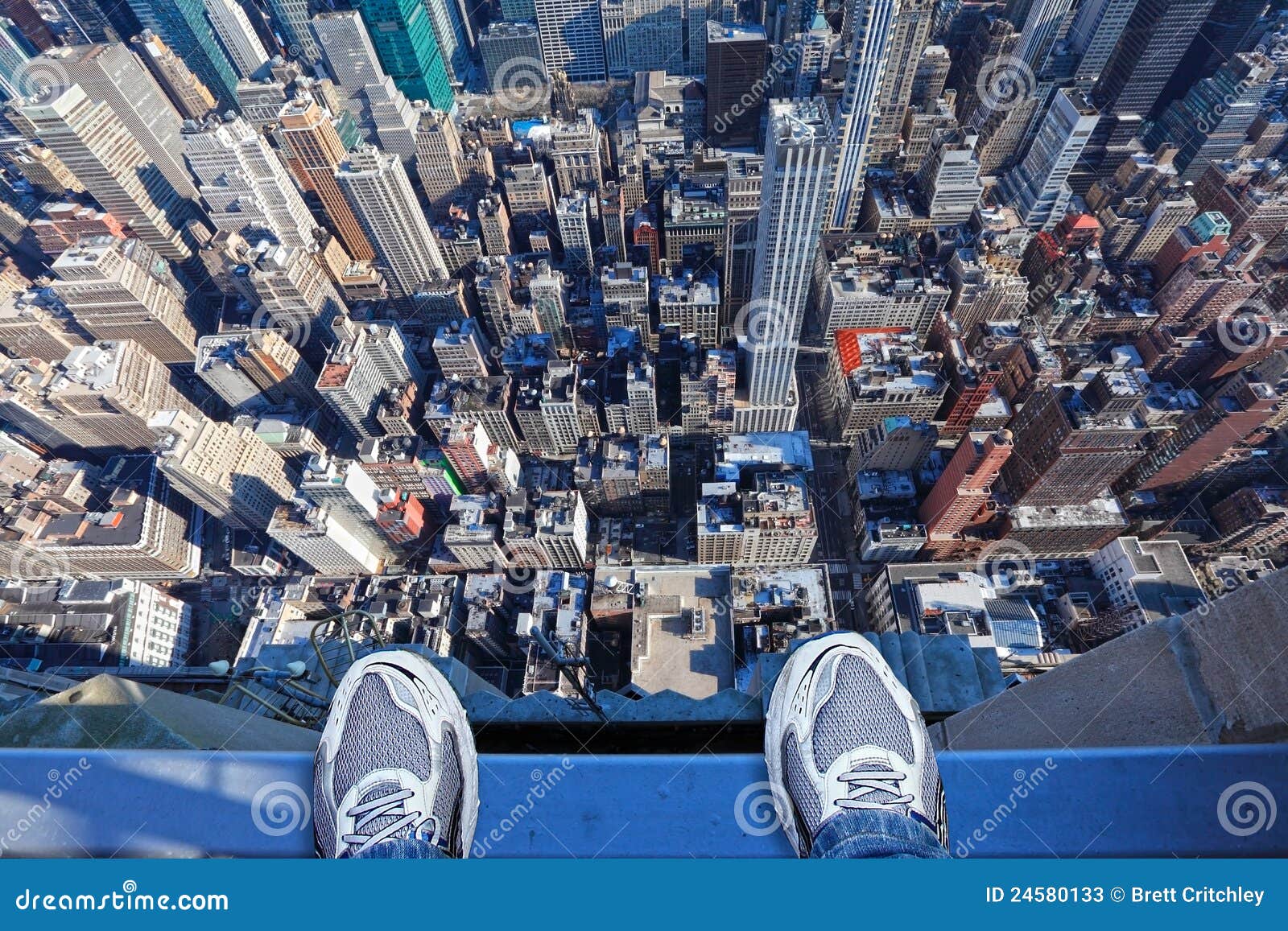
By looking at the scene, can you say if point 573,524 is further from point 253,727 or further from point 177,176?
point 177,176

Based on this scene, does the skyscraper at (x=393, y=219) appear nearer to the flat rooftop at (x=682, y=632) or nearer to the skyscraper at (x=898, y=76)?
the flat rooftop at (x=682, y=632)

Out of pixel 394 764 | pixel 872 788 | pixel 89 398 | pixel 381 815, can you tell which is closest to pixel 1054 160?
pixel 872 788

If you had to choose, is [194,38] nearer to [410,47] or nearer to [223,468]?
[410,47]

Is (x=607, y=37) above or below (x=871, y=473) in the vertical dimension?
above

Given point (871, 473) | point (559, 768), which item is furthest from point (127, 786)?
point (871, 473)

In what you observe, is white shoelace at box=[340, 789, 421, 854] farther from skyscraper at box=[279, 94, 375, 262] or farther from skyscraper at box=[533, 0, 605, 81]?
skyscraper at box=[533, 0, 605, 81]

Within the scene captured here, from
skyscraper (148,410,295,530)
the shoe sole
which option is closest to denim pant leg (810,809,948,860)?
the shoe sole
